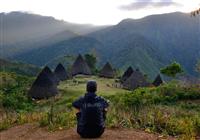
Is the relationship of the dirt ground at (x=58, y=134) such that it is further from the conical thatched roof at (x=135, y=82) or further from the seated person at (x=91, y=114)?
the conical thatched roof at (x=135, y=82)

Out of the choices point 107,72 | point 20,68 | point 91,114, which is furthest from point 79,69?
point 91,114

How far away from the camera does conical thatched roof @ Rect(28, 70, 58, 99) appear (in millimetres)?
47000

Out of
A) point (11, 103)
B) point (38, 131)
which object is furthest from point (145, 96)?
point (38, 131)

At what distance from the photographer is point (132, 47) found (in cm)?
19650

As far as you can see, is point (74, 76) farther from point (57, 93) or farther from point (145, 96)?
point (145, 96)

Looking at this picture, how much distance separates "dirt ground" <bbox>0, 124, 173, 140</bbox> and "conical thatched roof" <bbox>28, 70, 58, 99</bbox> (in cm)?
3342

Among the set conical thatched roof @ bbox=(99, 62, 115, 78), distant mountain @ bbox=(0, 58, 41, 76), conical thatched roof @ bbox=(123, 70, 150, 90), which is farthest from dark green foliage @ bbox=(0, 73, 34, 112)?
distant mountain @ bbox=(0, 58, 41, 76)

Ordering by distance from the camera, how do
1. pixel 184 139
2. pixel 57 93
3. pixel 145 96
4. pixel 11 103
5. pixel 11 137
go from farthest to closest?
pixel 57 93 → pixel 11 103 → pixel 145 96 → pixel 11 137 → pixel 184 139

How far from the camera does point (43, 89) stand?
156 ft

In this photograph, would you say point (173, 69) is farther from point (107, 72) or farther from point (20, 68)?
point (20, 68)

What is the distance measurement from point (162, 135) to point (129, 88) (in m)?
41.5

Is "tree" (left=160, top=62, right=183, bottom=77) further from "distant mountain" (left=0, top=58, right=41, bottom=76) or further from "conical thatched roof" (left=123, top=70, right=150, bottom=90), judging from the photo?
"distant mountain" (left=0, top=58, right=41, bottom=76)

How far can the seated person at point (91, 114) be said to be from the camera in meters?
10.8

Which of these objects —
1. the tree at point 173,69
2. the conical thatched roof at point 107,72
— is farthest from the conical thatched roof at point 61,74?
the tree at point 173,69
